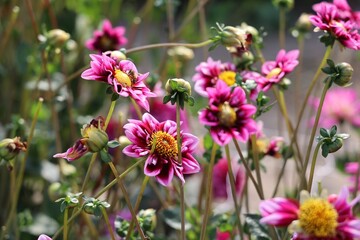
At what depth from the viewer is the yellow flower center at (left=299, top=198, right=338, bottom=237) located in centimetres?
46

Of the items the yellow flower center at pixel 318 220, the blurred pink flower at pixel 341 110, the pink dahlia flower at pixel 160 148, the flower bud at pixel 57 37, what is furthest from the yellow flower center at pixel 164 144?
the blurred pink flower at pixel 341 110

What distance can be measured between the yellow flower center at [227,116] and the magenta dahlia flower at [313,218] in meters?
0.08

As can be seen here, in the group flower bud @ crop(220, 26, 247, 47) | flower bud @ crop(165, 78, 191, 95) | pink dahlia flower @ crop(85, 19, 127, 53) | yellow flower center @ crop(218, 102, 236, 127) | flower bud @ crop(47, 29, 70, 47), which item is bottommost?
yellow flower center @ crop(218, 102, 236, 127)

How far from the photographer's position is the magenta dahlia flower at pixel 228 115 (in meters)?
0.51

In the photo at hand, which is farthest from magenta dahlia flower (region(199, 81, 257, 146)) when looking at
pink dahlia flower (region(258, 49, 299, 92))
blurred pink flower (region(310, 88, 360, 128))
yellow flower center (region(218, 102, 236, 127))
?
blurred pink flower (region(310, 88, 360, 128))

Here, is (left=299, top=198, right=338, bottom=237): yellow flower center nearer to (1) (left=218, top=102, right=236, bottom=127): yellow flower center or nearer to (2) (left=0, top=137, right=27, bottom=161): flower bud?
(1) (left=218, top=102, right=236, bottom=127): yellow flower center

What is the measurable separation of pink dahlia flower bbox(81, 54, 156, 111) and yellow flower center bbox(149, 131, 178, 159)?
23mm

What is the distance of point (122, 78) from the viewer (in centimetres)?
55

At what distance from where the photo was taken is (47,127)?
1144 millimetres

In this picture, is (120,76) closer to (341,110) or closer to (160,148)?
(160,148)

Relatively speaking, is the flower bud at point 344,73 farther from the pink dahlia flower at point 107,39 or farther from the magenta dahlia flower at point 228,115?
the pink dahlia flower at point 107,39

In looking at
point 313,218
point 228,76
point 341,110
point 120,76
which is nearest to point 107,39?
point 228,76

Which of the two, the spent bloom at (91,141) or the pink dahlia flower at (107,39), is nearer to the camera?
the spent bloom at (91,141)

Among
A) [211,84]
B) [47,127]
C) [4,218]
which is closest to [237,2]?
[47,127]
